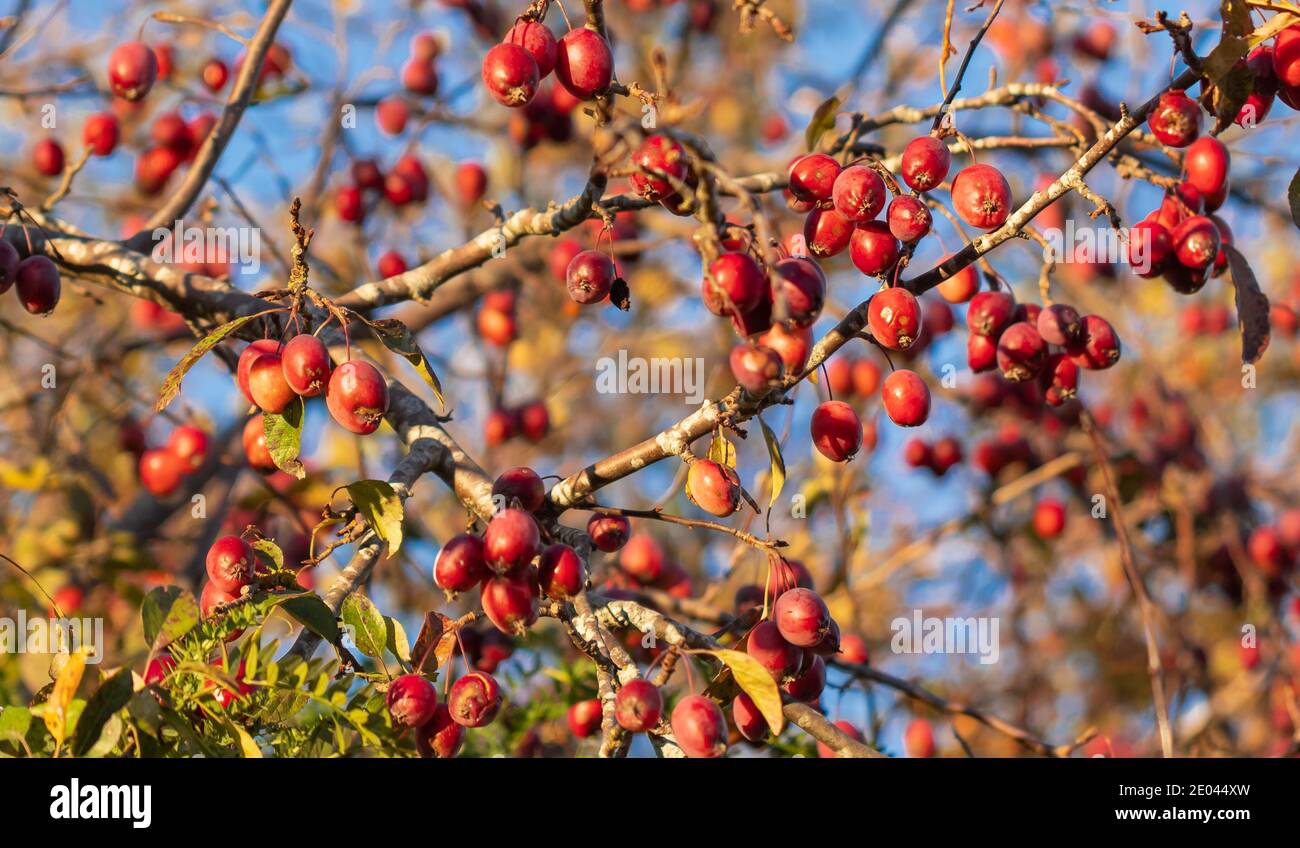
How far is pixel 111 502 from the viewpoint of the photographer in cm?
390

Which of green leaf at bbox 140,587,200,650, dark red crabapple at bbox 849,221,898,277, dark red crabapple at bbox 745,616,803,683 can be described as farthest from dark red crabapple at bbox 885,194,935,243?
green leaf at bbox 140,587,200,650

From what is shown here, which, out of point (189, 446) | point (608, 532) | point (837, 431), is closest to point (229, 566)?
point (608, 532)

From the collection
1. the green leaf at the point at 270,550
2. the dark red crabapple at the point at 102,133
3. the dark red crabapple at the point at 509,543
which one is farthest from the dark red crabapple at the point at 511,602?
the dark red crabapple at the point at 102,133

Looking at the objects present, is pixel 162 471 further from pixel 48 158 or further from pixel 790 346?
pixel 790 346

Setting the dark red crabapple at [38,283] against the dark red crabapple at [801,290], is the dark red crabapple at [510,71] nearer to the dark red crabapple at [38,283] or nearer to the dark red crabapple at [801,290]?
the dark red crabapple at [801,290]

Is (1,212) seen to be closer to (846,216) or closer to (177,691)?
(177,691)

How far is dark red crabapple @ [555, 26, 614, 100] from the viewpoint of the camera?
6.88ft

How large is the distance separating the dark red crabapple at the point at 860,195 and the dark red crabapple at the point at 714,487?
18.9 inches

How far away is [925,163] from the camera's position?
6.78 ft

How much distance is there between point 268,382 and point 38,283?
30.2 inches
